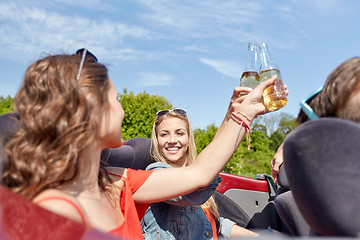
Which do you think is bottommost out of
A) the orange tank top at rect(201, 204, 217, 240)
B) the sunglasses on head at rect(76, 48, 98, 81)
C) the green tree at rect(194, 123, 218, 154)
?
the green tree at rect(194, 123, 218, 154)

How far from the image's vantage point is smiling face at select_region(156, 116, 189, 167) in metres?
2.57

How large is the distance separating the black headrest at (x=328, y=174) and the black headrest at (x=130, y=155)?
4.24 feet

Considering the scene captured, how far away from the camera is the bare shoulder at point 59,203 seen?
104cm

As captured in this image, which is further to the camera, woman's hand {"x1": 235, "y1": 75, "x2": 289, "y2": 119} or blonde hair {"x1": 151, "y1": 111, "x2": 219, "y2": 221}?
blonde hair {"x1": 151, "y1": 111, "x2": 219, "y2": 221}

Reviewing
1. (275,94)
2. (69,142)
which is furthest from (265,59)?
(69,142)

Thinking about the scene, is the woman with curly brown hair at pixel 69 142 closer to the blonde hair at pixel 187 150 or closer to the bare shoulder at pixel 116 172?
the bare shoulder at pixel 116 172

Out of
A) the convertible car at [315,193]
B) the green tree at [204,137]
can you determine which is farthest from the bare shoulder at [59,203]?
the green tree at [204,137]

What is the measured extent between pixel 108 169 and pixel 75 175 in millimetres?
381

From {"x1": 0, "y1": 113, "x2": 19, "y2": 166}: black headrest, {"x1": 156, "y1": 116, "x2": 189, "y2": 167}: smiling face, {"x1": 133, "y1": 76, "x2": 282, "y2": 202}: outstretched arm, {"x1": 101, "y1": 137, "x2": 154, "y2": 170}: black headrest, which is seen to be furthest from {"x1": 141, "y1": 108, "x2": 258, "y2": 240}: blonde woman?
{"x1": 0, "y1": 113, "x2": 19, "y2": 166}: black headrest

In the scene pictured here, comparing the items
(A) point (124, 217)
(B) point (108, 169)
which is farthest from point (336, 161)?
(B) point (108, 169)

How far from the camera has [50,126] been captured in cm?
114

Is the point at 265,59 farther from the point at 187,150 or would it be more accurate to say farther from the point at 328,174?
the point at 187,150

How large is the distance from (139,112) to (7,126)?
274 inches

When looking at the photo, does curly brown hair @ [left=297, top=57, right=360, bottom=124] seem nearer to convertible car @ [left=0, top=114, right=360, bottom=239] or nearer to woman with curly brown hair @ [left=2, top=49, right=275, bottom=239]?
convertible car @ [left=0, top=114, right=360, bottom=239]
